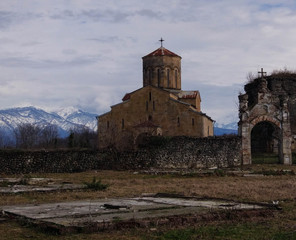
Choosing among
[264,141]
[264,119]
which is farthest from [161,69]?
[264,119]

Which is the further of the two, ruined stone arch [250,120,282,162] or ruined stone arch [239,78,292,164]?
ruined stone arch [250,120,282,162]

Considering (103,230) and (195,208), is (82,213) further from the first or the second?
(195,208)

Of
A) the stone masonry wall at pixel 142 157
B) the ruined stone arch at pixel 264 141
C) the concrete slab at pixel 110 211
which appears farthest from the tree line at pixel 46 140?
the concrete slab at pixel 110 211

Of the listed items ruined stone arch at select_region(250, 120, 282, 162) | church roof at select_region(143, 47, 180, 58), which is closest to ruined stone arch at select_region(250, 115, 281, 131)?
ruined stone arch at select_region(250, 120, 282, 162)

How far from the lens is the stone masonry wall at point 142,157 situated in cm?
2806

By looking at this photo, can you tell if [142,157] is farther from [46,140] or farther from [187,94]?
[46,140]

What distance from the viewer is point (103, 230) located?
780cm

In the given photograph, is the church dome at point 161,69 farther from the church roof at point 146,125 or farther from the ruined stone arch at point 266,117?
the ruined stone arch at point 266,117

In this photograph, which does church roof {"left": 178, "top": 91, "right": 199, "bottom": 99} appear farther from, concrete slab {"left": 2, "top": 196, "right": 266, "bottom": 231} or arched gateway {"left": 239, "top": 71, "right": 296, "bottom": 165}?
concrete slab {"left": 2, "top": 196, "right": 266, "bottom": 231}

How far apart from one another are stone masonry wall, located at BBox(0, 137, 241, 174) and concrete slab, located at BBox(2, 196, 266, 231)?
17775 mm

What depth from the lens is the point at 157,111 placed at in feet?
139

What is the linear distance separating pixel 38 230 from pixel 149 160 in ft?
71.6

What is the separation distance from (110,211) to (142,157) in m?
20.1

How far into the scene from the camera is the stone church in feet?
135
